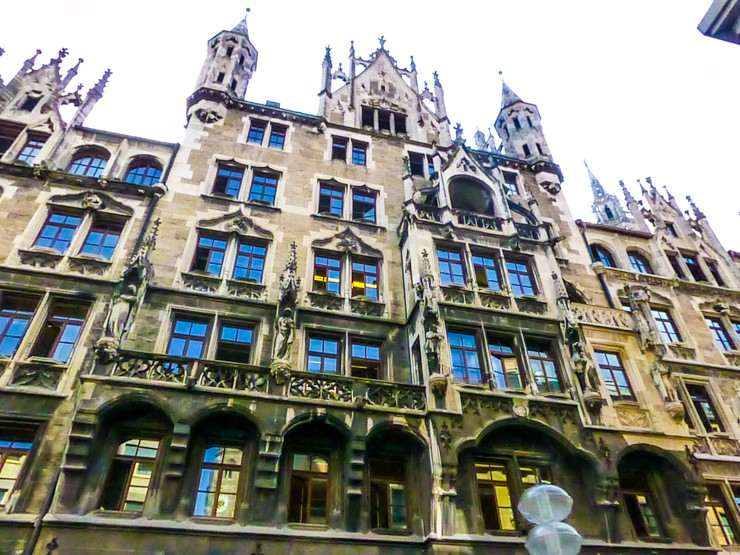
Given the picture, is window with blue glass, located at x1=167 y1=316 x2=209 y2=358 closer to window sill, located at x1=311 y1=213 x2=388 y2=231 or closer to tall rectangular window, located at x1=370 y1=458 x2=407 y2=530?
tall rectangular window, located at x1=370 y1=458 x2=407 y2=530

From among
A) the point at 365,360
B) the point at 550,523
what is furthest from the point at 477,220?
the point at 550,523

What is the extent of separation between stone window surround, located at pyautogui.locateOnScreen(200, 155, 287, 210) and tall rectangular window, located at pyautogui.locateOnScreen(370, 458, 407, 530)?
10.8 m

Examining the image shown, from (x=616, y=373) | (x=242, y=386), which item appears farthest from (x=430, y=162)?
(x=242, y=386)

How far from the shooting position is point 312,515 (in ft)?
42.7

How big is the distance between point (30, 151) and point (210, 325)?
1104 centimetres

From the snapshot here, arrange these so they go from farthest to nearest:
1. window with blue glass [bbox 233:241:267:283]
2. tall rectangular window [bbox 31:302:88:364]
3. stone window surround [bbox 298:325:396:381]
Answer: window with blue glass [bbox 233:241:267:283] < stone window surround [bbox 298:325:396:381] < tall rectangular window [bbox 31:302:88:364]

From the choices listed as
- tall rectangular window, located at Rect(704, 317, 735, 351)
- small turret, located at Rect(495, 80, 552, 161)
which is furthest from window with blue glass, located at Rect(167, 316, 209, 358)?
tall rectangular window, located at Rect(704, 317, 735, 351)

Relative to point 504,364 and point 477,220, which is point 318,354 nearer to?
point 504,364

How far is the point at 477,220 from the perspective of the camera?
20.4 metres

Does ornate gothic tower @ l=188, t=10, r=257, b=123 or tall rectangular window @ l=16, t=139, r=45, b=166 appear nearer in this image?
tall rectangular window @ l=16, t=139, r=45, b=166

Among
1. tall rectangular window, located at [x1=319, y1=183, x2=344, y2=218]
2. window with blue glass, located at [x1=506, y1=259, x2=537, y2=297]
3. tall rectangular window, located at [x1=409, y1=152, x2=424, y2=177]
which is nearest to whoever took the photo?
window with blue glass, located at [x1=506, y1=259, x2=537, y2=297]

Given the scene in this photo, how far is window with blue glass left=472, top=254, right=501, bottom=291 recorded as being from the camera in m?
18.5

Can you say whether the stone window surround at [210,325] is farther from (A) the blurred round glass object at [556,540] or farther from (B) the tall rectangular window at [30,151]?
(A) the blurred round glass object at [556,540]

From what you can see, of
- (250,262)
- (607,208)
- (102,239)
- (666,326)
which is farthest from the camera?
(607,208)
